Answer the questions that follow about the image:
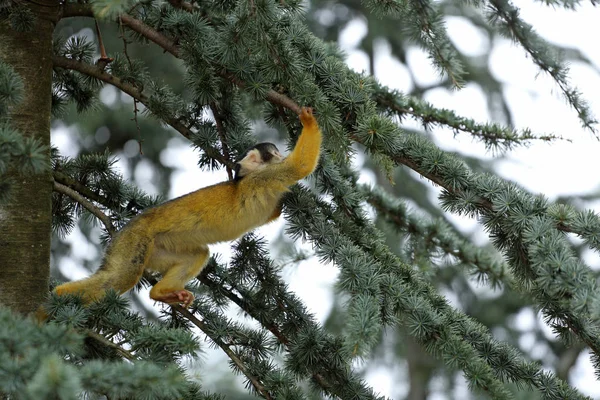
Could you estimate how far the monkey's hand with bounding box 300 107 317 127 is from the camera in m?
3.49

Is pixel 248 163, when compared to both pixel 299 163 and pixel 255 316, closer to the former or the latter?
pixel 299 163

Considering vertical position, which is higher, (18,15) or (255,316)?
(18,15)

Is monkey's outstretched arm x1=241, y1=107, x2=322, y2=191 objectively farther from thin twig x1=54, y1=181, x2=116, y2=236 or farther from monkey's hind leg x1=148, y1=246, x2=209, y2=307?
thin twig x1=54, y1=181, x2=116, y2=236

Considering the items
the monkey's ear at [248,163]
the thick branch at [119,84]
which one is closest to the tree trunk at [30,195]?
the thick branch at [119,84]

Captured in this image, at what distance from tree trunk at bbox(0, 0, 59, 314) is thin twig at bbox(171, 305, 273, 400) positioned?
0.71 metres

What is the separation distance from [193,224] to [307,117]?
1.36 metres

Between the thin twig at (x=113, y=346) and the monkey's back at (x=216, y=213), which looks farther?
the monkey's back at (x=216, y=213)

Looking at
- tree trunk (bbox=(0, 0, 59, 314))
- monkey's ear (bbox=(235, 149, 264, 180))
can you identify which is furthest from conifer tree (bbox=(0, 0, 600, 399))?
monkey's ear (bbox=(235, 149, 264, 180))

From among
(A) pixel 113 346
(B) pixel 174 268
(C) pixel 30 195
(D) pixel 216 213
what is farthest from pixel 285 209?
(A) pixel 113 346

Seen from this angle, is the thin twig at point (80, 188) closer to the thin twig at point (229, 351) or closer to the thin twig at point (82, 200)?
the thin twig at point (82, 200)

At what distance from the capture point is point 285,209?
3.95 metres

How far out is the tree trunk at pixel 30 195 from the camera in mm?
3584

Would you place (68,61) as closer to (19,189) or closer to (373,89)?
(19,189)

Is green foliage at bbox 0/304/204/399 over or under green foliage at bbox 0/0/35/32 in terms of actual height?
under
